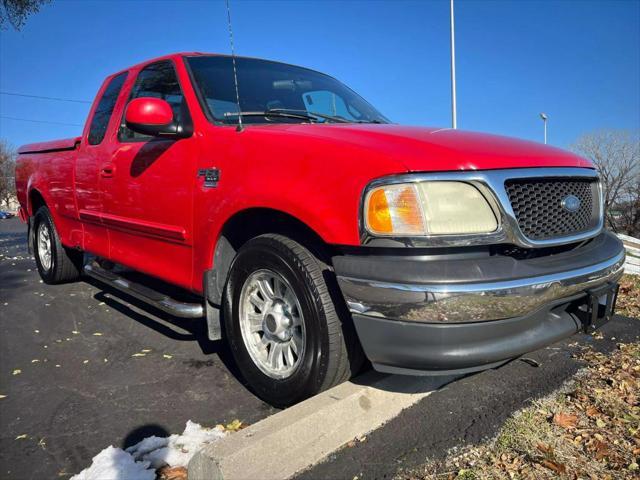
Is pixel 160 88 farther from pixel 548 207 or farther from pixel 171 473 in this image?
pixel 548 207

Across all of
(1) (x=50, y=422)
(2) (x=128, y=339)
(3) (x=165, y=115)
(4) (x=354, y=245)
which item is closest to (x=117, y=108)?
(3) (x=165, y=115)

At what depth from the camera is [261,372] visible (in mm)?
2719

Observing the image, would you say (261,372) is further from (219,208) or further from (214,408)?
(219,208)

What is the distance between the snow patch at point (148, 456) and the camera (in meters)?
2.12

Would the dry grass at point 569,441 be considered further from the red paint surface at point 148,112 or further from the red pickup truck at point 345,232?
the red paint surface at point 148,112

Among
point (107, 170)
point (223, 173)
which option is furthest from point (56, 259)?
point (223, 173)

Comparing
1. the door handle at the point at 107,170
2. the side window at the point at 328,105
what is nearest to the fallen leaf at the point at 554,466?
the side window at the point at 328,105

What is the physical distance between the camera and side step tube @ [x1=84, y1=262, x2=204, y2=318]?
3.12 metres

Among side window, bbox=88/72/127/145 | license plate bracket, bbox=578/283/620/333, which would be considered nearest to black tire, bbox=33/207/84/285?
side window, bbox=88/72/127/145

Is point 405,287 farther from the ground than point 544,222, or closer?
closer

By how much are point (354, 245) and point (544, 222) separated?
0.94 metres

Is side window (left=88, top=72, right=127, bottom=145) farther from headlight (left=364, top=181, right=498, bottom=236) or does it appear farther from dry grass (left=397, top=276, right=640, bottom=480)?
dry grass (left=397, top=276, right=640, bottom=480)

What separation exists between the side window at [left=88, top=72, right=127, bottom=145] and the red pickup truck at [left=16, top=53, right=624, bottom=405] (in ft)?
2.78

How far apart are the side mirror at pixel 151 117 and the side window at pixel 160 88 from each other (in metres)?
0.11
